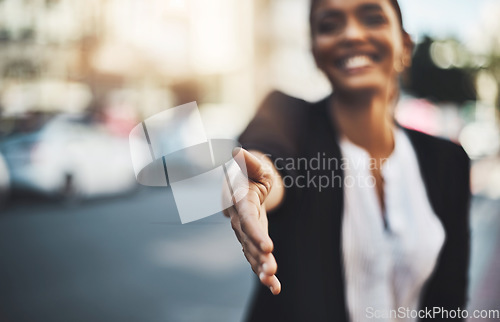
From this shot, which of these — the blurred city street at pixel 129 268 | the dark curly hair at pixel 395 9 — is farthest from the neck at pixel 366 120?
the blurred city street at pixel 129 268

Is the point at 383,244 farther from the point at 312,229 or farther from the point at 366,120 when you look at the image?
the point at 366,120

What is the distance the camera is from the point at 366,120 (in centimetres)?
149

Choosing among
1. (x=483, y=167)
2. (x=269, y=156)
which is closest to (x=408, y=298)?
(x=269, y=156)

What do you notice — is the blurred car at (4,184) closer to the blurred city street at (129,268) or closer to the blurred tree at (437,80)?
the blurred city street at (129,268)

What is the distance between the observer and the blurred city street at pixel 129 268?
10.7 ft

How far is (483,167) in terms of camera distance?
6.95 ft

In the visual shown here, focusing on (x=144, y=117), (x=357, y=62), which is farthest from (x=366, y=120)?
(x=144, y=117)

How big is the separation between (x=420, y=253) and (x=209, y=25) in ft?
3.41

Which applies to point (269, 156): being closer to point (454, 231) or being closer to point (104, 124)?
point (454, 231)

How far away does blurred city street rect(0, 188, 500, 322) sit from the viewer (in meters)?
3.26

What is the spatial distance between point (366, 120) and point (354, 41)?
0.23m

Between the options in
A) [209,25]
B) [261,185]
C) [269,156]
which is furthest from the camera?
[209,25]

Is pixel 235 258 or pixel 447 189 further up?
pixel 447 189

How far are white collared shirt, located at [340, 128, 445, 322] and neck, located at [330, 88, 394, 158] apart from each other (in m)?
0.04
